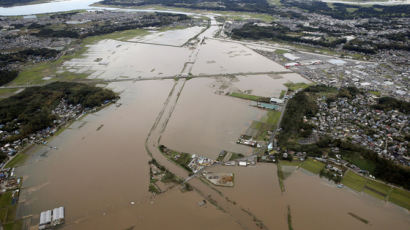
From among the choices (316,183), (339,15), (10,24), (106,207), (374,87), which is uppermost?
(339,15)

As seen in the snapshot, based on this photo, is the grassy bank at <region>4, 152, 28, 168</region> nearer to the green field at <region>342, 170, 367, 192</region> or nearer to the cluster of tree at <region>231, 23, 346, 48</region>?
the green field at <region>342, 170, 367, 192</region>

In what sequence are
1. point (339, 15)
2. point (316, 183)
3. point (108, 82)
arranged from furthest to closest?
point (339, 15)
point (108, 82)
point (316, 183)

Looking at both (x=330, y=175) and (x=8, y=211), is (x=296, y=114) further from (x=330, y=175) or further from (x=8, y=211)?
(x=8, y=211)

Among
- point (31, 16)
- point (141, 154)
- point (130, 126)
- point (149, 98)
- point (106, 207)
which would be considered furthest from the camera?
point (31, 16)

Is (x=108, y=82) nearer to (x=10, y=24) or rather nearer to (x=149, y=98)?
(x=149, y=98)

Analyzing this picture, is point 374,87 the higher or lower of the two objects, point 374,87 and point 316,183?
the higher

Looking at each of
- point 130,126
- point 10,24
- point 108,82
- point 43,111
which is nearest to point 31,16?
point 10,24

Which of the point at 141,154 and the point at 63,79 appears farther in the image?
the point at 63,79
